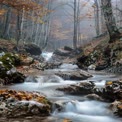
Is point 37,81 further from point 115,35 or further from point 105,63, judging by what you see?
point 115,35

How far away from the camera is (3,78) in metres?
9.20

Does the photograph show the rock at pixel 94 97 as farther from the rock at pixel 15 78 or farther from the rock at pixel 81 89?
the rock at pixel 15 78

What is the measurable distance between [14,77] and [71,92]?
270 cm

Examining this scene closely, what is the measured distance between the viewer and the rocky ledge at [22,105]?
18.1 ft

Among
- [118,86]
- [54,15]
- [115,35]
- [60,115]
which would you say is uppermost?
[54,15]

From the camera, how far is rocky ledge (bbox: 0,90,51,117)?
18.1 ft

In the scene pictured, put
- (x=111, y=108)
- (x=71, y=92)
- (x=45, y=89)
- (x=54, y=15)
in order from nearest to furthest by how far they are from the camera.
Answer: (x=111, y=108), (x=71, y=92), (x=45, y=89), (x=54, y=15)

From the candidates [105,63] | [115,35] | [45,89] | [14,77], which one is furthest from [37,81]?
[115,35]

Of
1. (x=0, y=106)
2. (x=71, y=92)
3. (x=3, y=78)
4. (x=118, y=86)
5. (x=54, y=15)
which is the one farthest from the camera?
(x=54, y=15)

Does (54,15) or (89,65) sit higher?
(54,15)

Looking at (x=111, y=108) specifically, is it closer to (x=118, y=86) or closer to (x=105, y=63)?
(x=118, y=86)

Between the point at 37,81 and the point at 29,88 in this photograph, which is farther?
the point at 37,81

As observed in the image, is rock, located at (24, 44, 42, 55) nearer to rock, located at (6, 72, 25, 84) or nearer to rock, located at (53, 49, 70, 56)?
rock, located at (53, 49, 70, 56)

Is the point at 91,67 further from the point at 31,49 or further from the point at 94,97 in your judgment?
the point at 31,49
